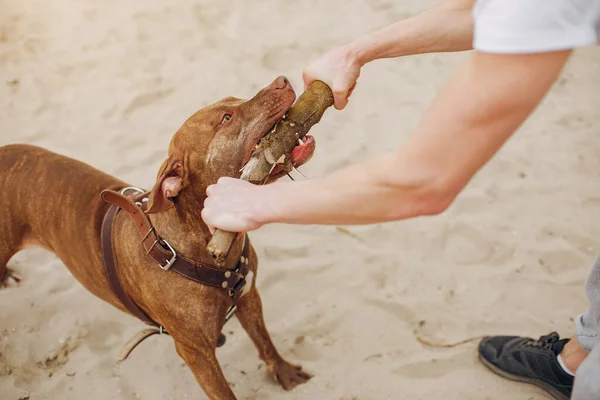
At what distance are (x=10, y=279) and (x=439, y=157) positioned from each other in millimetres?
3085

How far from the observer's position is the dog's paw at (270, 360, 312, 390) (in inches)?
116

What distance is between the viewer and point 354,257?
352 centimetres

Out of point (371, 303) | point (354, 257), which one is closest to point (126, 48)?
point (354, 257)

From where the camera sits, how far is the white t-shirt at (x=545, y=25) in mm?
1201

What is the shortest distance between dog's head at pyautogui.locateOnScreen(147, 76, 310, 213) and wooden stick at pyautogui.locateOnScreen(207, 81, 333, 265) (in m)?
0.07

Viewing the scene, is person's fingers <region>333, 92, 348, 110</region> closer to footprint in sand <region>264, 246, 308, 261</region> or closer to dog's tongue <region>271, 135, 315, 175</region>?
dog's tongue <region>271, 135, 315, 175</region>

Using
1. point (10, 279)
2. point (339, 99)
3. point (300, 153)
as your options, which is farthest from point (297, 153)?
point (10, 279)

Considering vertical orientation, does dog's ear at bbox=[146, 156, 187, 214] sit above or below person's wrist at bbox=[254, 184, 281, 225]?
below

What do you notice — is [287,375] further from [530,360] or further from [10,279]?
[10,279]

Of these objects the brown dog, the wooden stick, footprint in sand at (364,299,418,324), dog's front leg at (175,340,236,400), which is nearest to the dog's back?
the brown dog

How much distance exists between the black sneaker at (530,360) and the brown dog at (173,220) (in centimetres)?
98

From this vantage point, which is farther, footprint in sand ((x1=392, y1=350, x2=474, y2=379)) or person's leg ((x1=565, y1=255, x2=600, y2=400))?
footprint in sand ((x1=392, y1=350, x2=474, y2=379))

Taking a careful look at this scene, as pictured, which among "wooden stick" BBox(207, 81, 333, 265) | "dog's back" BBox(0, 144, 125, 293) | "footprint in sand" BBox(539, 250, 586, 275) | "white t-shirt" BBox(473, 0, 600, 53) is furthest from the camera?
"footprint in sand" BBox(539, 250, 586, 275)

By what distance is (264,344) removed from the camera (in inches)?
115
